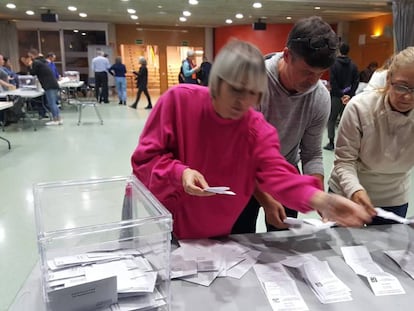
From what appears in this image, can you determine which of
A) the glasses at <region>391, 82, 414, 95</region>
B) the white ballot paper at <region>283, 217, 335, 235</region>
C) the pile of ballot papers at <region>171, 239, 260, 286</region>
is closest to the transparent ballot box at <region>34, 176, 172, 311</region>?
the pile of ballot papers at <region>171, 239, 260, 286</region>

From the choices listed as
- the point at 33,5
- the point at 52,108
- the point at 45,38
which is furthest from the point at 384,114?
the point at 45,38

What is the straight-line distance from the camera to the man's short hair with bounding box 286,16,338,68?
1.14m

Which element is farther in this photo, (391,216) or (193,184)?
(391,216)

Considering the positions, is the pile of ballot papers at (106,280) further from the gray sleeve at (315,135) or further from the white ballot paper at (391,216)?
→ the gray sleeve at (315,135)

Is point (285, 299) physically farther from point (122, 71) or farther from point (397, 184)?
point (122, 71)

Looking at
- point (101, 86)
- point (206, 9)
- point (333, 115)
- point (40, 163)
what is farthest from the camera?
point (101, 86)

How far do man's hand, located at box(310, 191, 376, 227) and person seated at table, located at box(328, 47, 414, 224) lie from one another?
26 cm

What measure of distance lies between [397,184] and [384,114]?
0.35 metres

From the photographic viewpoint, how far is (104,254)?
39.5 inches

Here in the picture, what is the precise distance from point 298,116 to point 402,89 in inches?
14.8

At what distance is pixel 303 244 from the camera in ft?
4.26

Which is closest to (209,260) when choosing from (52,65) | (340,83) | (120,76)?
(340,83)

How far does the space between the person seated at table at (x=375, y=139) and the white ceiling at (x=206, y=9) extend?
8.55m

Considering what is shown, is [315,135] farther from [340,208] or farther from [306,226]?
[340,208]
